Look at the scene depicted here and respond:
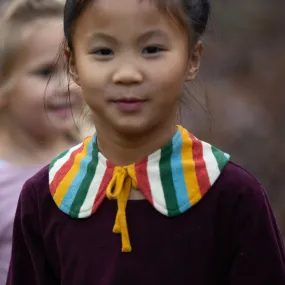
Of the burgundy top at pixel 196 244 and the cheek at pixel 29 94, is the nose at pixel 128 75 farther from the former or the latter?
the cheek at pixel 29 94

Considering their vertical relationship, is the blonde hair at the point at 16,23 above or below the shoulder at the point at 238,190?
above

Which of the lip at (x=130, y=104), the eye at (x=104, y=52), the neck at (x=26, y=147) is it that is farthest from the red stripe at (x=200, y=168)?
the neck at (x=26, y=147)

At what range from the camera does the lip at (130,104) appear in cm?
257

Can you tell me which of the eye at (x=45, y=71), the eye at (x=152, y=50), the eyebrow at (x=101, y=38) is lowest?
the eye at (x=45, y=71)

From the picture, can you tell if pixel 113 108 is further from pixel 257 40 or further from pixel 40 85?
pixel 257 40

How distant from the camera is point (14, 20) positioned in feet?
12.1

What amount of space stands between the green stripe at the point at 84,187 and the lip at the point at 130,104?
0.24m

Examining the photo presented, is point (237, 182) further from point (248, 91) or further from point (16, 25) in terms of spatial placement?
point (248, 91)

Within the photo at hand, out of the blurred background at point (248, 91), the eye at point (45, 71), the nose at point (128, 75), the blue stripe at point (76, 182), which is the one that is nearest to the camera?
the nose at point (128, 75)

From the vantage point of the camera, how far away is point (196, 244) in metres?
2.63

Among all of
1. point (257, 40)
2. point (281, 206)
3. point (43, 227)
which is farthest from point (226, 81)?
point (43, 227)

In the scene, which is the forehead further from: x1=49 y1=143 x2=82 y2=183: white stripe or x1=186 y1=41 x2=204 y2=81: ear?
x1=49 y1=143 x2=82 y2=183: white stripe

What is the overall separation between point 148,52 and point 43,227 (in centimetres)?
58

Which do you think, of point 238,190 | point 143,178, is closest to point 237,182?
point 238,190
